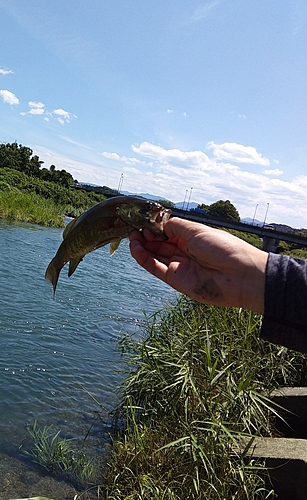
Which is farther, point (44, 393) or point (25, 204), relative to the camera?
point (25, 204)

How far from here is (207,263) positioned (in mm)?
2830

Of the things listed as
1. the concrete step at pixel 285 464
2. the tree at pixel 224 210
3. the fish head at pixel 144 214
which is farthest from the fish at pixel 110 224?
the tree at pixel 224 210

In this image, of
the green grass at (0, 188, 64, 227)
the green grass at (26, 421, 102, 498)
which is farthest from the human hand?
the green grass at (0, 188, 64, 227)

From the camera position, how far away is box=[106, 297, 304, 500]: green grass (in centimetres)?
459

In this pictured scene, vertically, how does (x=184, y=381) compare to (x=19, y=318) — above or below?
above

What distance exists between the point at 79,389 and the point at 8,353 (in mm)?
1977

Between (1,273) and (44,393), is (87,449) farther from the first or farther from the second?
(1,273)

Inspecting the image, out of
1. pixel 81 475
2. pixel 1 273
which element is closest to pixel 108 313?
pixel 1 273

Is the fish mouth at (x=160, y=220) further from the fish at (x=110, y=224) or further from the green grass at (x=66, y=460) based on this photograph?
the green grass at (x=66, y=460)

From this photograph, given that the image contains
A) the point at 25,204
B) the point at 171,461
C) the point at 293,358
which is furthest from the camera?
the point at 25,204

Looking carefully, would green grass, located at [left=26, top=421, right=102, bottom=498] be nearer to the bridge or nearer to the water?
the water

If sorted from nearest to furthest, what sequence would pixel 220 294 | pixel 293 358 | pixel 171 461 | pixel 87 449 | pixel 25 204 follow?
pixel 220 294, pixel 171 461, pixel 87 449, pixel 293 358, pixel 25 204

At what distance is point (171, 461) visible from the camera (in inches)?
197

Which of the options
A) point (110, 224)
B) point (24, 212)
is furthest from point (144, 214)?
point (24, 212)
